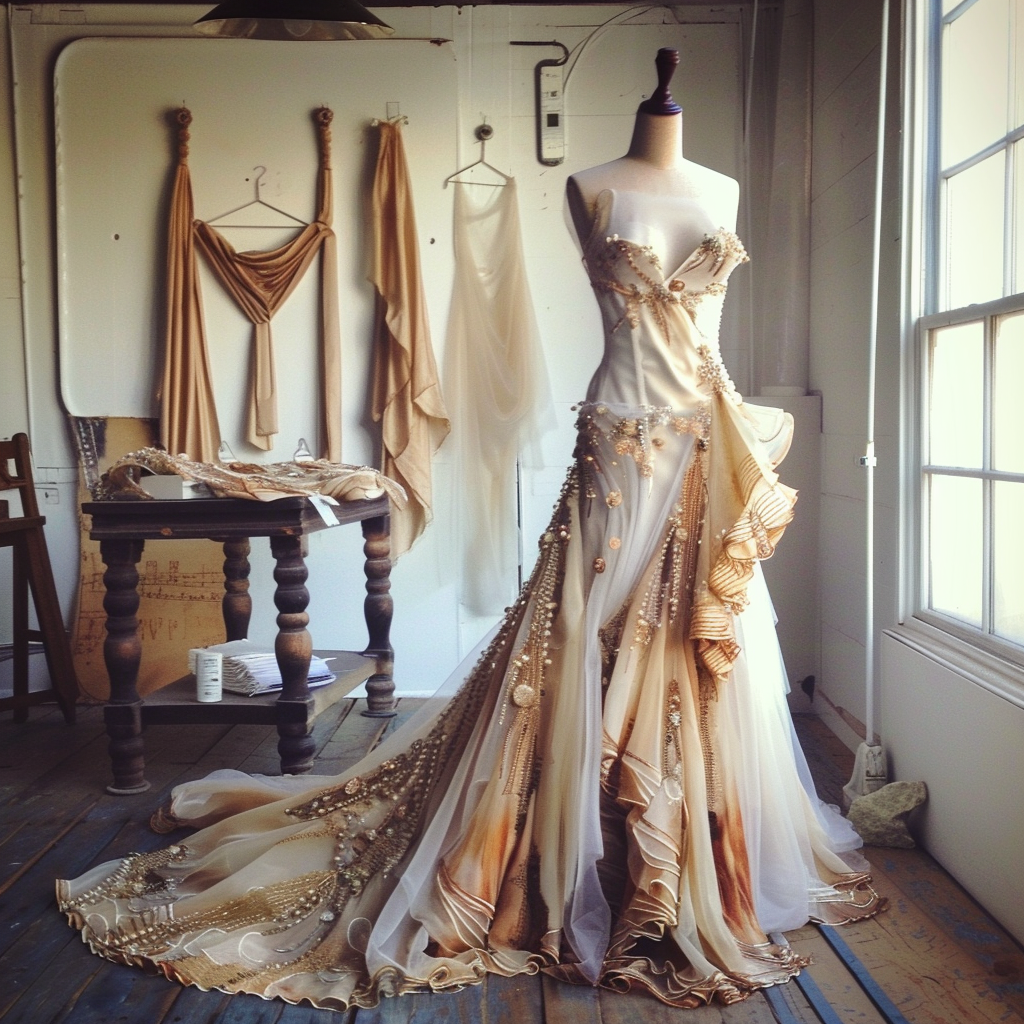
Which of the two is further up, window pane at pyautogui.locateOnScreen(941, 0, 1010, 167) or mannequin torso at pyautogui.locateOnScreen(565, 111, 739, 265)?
window pane at pyautogui.locateOnScreen(941, 0, 1010, 167)

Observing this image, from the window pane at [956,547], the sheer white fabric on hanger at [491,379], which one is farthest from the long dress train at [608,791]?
the sheer white fabric on hanger at [491,379]

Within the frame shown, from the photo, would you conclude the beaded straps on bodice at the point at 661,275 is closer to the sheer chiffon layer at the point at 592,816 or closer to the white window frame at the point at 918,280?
the sheer chiffon layer at the point at 592,816

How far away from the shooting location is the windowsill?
2.16 metres

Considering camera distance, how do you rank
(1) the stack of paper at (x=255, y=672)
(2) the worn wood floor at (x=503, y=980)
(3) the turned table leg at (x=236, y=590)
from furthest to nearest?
1. (3) the turned table leg at (x=236, y=590)
2. (1) the stack of paper at (x=255, y=672)
3. (2) the worn wood floor at (x=503, y=980)

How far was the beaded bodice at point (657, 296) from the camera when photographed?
2236 mm

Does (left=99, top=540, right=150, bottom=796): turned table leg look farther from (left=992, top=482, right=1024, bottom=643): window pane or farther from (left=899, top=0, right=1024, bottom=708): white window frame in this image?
(left=992, top=482, right=1024, bottom=643): window pane

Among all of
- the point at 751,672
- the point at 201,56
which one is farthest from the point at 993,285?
the point at 201,56

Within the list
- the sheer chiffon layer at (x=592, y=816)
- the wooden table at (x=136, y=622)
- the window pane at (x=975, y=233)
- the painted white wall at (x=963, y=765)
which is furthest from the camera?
the wooden table at (x=136, y=622)

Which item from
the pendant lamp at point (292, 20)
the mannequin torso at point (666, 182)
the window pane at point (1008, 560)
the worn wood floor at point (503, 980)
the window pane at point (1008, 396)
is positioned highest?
the pendant lamp at point (292, 20)

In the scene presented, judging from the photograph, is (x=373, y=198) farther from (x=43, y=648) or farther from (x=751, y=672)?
(x=751, y=672)

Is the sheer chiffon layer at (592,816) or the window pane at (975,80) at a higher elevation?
the window pane at (975,80)

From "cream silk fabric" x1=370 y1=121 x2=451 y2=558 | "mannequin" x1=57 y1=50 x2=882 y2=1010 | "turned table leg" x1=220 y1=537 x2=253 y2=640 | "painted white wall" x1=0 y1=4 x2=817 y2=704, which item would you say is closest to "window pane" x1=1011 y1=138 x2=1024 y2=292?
"mannequin" x1=57 y1=50 x2=882 y2=1010

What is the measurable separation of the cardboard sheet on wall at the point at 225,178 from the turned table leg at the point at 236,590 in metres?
0.43

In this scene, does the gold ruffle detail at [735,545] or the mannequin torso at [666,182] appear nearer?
the gold ruffle detail at [735,545]
